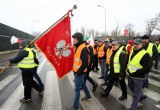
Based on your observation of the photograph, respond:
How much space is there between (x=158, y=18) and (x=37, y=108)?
191 ft

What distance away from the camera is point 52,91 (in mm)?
6820

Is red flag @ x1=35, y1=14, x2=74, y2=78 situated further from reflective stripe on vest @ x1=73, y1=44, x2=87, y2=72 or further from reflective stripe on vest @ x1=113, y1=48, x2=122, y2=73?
reflective stripe on vest @ x1=113, y1=48, x2=122, y2=73

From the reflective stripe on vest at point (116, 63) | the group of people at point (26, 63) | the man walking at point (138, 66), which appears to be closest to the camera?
the man walking at point (138, 66)

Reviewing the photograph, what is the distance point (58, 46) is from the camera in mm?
5309

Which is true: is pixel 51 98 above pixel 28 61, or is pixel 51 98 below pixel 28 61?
below

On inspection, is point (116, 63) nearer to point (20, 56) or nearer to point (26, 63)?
point (26, 63)

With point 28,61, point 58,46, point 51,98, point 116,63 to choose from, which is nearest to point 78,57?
point 58,46

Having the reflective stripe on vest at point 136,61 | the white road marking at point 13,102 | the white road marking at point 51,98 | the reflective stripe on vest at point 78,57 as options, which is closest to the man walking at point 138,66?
the reflective stripe on vest at point 136,61

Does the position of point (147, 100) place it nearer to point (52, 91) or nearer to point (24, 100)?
point (52, 91)

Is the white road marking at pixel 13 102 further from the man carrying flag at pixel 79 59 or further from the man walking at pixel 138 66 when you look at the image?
the man walking at pixel 138 66

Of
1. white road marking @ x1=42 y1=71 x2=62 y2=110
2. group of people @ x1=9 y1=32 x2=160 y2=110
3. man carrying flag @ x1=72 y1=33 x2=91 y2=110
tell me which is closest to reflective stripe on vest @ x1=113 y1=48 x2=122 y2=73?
group of people @ x1=9 y1=32 x2=160 y2=110

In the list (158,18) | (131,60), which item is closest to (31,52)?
(131,60)

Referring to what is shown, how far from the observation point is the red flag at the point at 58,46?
5285 mm

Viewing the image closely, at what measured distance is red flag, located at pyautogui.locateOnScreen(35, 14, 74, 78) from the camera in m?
5.29
